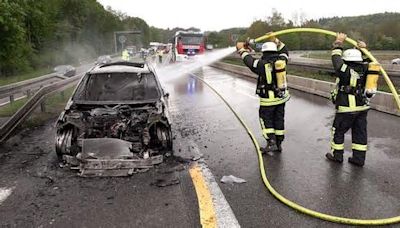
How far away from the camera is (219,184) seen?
15.3 feet

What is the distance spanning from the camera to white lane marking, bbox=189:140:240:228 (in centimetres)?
361

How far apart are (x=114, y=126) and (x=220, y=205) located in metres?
2.35

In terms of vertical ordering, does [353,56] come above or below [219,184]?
above

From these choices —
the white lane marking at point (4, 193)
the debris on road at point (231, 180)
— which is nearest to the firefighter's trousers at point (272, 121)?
the debris on road at point (231, 180)

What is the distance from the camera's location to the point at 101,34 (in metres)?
79.2

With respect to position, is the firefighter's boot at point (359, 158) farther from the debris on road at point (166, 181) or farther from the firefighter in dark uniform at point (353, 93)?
the debris on road at point (166, 181)

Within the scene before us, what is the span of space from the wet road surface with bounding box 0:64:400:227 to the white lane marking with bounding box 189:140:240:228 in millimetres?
81

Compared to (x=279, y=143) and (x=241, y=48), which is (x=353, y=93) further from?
(x=241, y=48)

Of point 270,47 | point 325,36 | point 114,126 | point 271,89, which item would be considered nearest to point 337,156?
point 271,89

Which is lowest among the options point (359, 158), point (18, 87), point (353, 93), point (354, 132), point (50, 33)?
point (359, 158)

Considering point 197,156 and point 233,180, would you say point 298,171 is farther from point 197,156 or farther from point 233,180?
point 197,156

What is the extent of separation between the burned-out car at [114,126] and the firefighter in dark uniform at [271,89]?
1606mm

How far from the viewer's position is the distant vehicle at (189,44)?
34.8 m

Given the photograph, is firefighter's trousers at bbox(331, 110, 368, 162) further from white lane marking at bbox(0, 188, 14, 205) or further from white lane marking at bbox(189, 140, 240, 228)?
white lane marking at bbox(0, 188, 14, 205)
